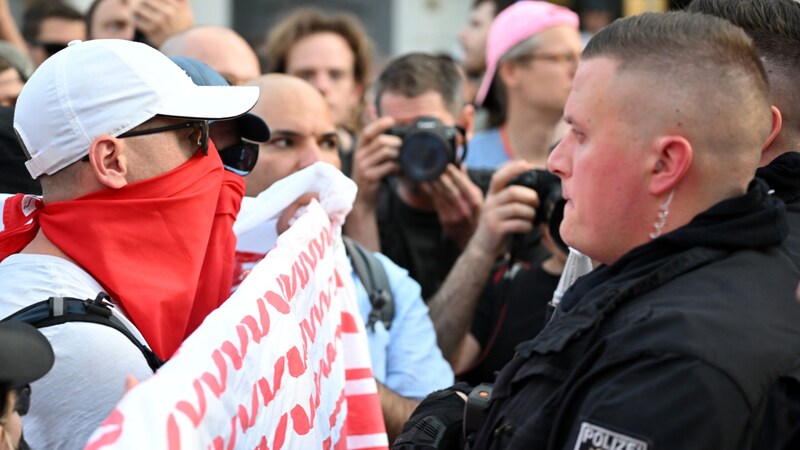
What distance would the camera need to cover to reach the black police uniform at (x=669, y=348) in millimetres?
1580

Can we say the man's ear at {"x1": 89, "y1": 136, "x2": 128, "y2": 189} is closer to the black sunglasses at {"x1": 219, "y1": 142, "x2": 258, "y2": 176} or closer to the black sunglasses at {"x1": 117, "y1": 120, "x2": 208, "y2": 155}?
the black sunglasses at {"x1": 117, "y1": 120, "x2": 208, "y2": 155}

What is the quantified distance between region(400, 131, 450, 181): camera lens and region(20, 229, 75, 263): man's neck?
2.19m

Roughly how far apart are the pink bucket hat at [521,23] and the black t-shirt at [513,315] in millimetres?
1639

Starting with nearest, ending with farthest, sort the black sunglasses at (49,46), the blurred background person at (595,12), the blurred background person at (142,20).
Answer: the blurred background person at (142,20), the black sunglasses at (49,46), the blurred background person at (595,12)

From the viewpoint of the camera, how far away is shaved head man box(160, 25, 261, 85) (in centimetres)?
412

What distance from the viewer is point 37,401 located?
2025 millimetres

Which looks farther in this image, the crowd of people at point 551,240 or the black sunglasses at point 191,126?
the black sunglasses at point 191,126

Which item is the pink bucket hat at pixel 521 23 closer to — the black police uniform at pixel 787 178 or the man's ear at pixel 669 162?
the black police uniform at pixel 787 178

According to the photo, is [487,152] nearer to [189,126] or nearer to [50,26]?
[50,26]

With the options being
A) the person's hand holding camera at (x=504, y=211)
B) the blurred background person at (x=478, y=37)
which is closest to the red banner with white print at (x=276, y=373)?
the person's hand holding camera at (x=504, y=211)

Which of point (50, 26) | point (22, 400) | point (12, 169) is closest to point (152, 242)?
point (22, 400)

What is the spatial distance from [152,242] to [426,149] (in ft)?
6.99

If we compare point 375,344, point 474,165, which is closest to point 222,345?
point 375,344

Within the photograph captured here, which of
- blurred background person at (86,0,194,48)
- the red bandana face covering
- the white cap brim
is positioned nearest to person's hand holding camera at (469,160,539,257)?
the white cap brim
